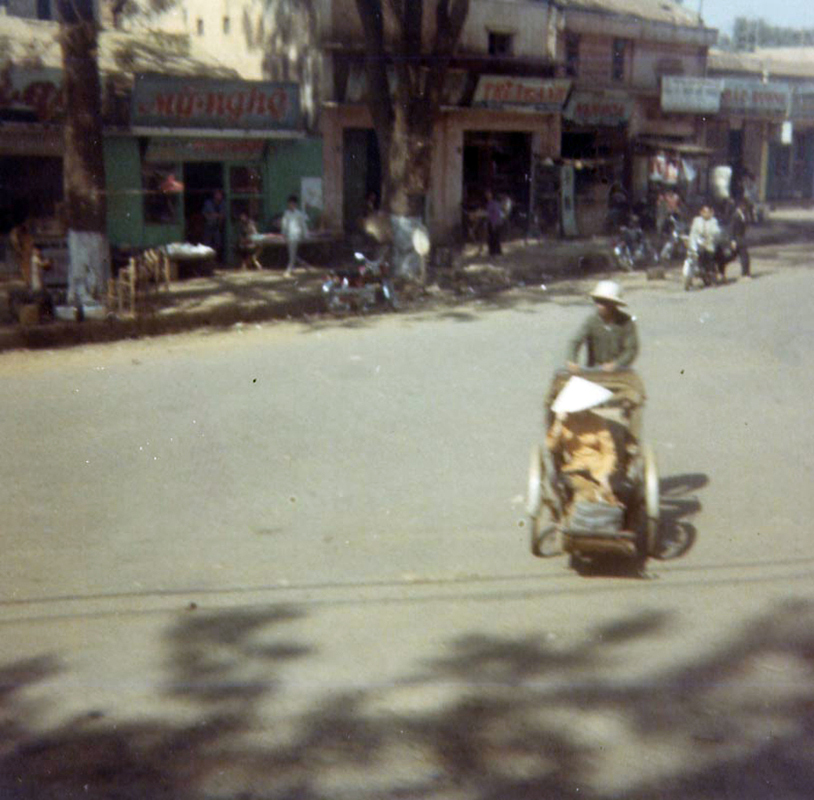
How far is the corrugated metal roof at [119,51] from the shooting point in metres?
20.2

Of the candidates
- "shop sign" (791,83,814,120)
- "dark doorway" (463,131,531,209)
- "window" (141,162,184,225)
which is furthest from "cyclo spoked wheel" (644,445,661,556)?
"shop sign" (791,83,814,120)

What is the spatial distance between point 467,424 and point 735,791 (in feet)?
20.6

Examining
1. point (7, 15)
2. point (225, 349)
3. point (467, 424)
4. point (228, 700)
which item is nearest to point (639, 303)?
point (225, 349)

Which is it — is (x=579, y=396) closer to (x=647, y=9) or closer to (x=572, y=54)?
(x=572, y=54)

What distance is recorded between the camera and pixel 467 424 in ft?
34.3

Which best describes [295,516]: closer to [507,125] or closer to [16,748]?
[16,748]

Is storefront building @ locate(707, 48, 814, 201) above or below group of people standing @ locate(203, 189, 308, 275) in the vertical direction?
above

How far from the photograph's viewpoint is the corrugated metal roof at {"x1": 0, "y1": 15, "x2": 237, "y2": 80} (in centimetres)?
2022

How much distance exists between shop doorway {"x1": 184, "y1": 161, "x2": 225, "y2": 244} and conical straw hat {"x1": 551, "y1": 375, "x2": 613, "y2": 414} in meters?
17.5

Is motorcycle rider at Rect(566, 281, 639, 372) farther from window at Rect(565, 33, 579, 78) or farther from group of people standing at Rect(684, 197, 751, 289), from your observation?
window at Rect(565, 33, 579, 78)

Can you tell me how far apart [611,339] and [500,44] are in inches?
908

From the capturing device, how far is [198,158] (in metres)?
22.5

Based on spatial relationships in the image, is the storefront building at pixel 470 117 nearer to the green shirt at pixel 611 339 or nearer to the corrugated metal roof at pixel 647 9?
the corrugated metal roof at pixel 647 9

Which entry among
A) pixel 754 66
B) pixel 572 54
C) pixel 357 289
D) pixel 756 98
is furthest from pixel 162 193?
pixel 754 66
